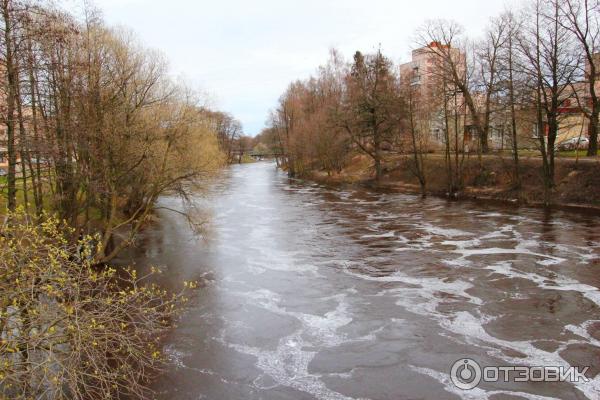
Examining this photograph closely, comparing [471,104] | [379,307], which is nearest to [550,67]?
[471,104]

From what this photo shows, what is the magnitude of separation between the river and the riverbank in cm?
522

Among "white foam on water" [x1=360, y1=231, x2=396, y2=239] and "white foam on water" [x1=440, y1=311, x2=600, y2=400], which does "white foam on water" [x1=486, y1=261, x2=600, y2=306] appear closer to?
"white foam on water" [x1=440, y1=311, x2=600, y2=400]

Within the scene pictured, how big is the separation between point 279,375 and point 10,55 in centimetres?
1379

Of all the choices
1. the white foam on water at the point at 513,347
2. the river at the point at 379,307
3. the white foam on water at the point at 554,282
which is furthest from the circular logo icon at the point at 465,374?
the white foam on water at the point at 554,282

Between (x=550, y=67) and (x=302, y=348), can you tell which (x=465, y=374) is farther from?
(x=550, y=67)

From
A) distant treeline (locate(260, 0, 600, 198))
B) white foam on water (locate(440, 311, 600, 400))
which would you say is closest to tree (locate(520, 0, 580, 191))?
distant treeline (locate(260, 0, 600, 198))

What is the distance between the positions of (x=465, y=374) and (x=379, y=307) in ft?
14.9

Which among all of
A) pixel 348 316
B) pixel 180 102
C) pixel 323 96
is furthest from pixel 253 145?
pixel 348 316

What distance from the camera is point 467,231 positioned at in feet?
86.4

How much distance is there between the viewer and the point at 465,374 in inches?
428

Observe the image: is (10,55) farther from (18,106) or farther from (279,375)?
(279,375)

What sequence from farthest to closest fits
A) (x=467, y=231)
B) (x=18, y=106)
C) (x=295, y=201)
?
(x=295, y=201)
(x=467, y=231)
(x=18, y=106)

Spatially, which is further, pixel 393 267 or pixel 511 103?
pixel 511 103

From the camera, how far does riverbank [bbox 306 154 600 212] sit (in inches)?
1315
